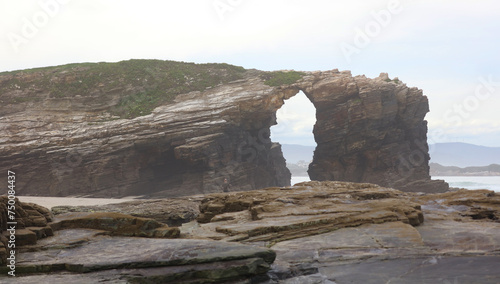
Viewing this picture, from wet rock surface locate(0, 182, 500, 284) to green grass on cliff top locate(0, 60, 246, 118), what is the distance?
33054 millimetres

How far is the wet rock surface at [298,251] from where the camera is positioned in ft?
26.1

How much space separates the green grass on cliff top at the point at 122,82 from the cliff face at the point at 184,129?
12 cm

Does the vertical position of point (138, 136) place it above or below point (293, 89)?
below

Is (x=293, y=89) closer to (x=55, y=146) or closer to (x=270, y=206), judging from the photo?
(x=55, y=146)

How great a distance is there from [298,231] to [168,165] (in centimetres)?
3196

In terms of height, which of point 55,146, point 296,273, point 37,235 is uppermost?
point 55,146

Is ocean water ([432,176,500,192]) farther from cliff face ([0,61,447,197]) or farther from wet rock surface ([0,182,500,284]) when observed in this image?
wet rock surface ([0,182,500,284])

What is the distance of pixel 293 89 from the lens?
46.3 meters

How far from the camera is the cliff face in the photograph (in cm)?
3912

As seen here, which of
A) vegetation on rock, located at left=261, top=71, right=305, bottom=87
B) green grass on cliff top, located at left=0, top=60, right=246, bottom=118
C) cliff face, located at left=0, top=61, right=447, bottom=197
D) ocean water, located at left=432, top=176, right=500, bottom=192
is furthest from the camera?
ocean water, located at left=432, top=176, right=500, bottom=192

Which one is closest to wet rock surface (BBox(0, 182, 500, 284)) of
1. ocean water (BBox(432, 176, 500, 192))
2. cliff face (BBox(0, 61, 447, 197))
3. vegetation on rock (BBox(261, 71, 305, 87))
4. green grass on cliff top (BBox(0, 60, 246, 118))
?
cliff face (BBox(0, 61, 447, 197))

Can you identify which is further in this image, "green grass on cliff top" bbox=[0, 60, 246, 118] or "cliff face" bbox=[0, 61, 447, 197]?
"green grass on cliff top" bbox=[0, 60, 246, 118]

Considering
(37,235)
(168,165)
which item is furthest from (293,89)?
(37,235)

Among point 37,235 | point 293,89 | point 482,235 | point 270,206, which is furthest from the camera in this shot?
point 293,89
